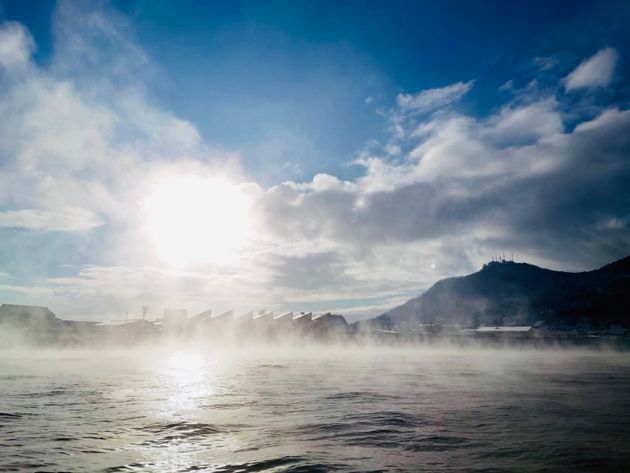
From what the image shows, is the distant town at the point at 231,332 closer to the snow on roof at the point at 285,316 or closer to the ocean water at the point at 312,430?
the snow on roof at the point at 285,316

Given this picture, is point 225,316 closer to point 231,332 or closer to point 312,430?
point 231,332

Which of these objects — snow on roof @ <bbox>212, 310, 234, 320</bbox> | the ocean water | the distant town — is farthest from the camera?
snow on roof @ <bbox>212, 310, 234, 320</bbox>

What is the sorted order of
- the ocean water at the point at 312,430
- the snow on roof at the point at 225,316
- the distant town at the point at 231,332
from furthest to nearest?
the snow on roof at the point at 225,316, the distant town at the point at 231,332, the ocean water at the point at 312,430

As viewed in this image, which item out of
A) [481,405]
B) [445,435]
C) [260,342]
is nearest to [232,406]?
[445,435]

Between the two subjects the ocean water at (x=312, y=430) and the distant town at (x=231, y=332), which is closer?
the ocean water at (x=312, y=430)

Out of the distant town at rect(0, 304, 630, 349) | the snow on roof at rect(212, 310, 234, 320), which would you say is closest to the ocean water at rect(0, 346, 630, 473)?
→ the distant town at rect(0, 304, 630, 349)

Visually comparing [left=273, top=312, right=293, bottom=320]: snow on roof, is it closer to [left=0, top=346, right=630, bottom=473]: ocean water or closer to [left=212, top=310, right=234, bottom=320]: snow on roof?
[left=212, top=310, right=234, bottom=320]: snow on roof

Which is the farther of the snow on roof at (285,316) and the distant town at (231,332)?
the snow on roof at (285,316)

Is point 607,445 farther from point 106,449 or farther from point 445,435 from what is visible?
point 106,449

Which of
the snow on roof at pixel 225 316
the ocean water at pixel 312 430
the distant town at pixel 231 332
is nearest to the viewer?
the ocean water at pixel 312 430

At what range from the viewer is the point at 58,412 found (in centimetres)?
1433

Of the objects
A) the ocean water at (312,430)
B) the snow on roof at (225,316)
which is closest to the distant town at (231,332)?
the snow on roof at (225,316)

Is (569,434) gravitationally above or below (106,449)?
below

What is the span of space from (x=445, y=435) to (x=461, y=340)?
117 m
